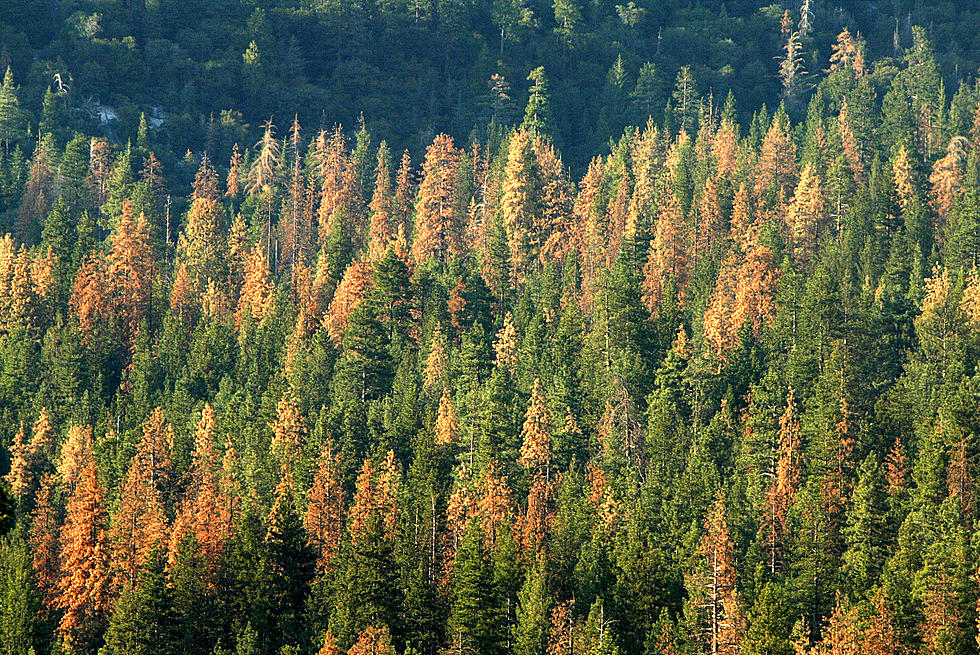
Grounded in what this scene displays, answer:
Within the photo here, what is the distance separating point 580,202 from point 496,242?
482 inches

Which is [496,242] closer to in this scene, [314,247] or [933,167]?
[314,247]

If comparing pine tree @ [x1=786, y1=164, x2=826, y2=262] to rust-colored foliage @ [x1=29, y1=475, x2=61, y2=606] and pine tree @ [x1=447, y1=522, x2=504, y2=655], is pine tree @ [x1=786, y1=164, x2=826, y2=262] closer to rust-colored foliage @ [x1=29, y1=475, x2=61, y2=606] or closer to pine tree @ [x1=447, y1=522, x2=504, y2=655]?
pine tree @ [x1=447, y1=522, x2=504, y2=655]

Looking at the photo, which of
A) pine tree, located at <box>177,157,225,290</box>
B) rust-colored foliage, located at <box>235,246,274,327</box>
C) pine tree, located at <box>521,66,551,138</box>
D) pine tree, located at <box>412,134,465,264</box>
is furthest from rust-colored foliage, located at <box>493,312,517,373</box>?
pine tree, located at <box>521,66,551,138</box>

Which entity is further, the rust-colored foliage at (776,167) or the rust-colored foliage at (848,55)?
the rust-colored foliage at (848,55)

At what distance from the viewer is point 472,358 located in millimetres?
104750

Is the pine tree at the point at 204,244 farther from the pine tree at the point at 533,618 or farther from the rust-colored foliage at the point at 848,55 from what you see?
the rust-colored foliage at the point at 848,55

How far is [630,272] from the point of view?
4222 inches

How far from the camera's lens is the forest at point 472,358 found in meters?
79.7

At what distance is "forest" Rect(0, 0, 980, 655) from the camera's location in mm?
79688

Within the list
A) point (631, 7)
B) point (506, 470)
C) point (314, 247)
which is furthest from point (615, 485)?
point (631, 7)

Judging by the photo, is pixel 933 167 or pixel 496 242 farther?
pixel 933 167

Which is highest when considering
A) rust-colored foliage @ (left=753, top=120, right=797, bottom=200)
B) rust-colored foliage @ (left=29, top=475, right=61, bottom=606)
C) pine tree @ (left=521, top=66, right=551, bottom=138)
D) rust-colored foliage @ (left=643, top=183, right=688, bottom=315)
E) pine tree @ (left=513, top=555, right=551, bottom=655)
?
pine tree @ (left=521, top=66, right=551, bottom=138)

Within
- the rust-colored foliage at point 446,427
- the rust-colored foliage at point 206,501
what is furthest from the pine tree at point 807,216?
the rust-colored foliage at point 206,501

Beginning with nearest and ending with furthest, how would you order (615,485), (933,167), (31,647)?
(31,647), (615,485), (933,167)
